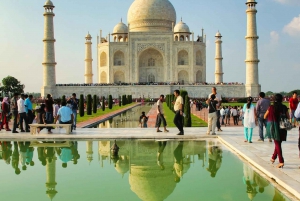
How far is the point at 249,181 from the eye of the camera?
13.3 feet

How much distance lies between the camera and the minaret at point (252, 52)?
26594 mm

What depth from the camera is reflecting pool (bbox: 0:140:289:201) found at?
3.64 metres

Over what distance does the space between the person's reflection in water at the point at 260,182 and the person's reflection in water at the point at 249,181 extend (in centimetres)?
4

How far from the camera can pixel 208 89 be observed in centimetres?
2903

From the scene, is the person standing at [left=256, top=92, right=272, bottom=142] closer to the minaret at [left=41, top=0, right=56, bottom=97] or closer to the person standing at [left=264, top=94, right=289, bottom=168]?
the person standing at [left=264, top=94, right=289, bottom=168]

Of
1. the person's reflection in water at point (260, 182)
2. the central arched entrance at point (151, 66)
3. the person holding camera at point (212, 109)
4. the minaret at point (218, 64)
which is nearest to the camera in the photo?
the person's reflection in water at point (260, 182)

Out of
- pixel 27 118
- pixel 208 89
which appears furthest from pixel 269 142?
pixel 208 89

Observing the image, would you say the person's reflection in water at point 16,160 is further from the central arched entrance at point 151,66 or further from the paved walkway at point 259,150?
the central arched entrance at point 151,66

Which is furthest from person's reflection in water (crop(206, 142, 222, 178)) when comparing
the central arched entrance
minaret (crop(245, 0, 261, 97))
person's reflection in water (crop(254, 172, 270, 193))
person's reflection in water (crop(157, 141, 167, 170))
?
the central arched entrance

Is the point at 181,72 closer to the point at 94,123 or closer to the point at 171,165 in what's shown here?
the point at 94,123

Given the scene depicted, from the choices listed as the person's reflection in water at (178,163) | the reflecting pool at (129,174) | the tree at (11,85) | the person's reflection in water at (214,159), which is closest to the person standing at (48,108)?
the reflecting pool at (129,174)

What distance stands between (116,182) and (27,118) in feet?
15.6

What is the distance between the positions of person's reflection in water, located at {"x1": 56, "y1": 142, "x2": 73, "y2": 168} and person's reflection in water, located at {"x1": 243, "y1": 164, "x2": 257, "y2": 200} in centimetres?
224

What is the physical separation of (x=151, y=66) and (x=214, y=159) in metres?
30.3
